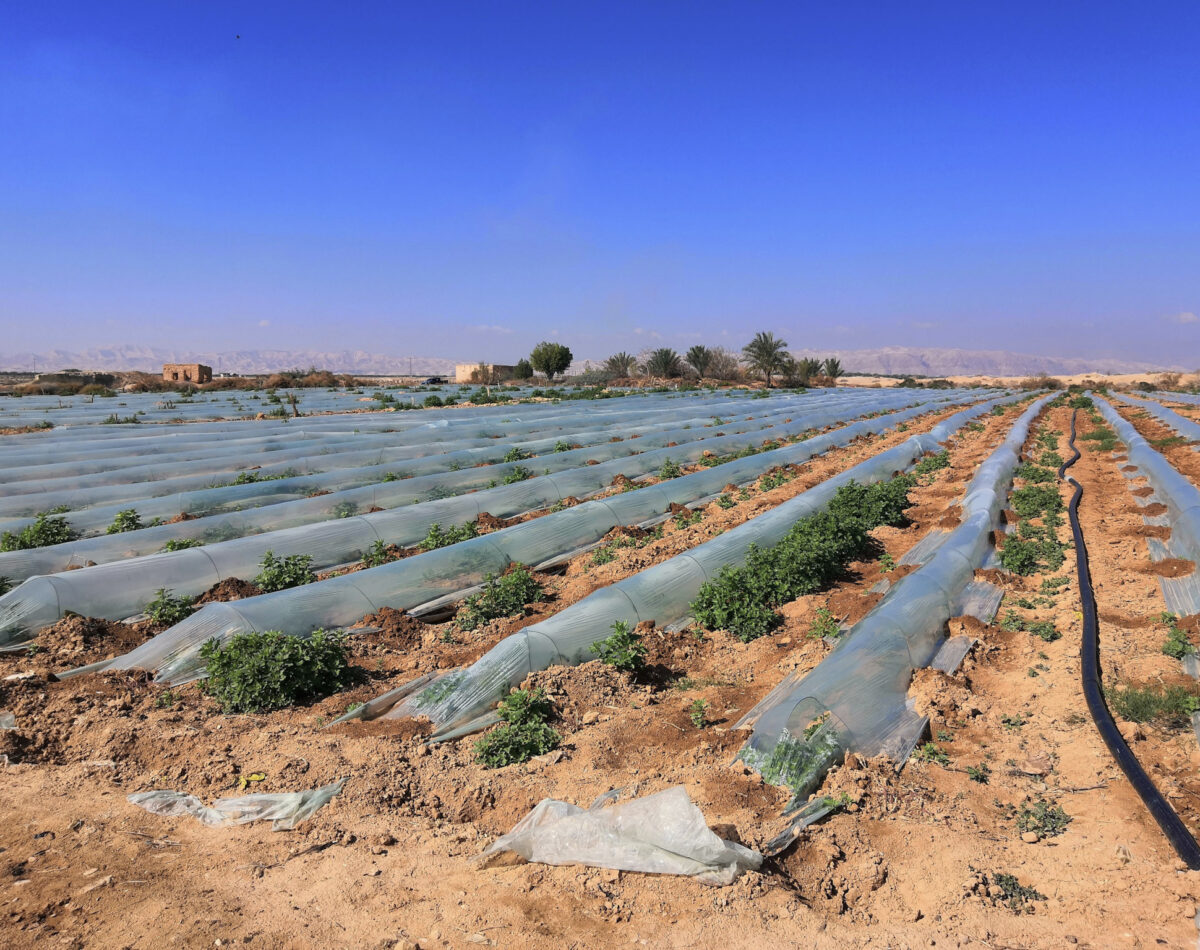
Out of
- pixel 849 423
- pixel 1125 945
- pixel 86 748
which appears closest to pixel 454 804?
pixel 86 748

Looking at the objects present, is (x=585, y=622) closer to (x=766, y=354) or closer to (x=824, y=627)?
(x=824, y=627)

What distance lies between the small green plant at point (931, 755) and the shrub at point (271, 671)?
3.95m

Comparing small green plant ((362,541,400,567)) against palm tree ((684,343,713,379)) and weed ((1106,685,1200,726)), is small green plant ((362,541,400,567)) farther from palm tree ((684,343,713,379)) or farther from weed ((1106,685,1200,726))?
palm tree ((684,343,713,379))

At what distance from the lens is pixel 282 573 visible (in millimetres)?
6984

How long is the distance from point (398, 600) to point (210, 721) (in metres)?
2.08

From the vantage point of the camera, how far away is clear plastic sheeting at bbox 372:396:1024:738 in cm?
471

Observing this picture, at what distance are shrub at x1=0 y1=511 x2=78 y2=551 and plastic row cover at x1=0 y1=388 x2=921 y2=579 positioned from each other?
579mm

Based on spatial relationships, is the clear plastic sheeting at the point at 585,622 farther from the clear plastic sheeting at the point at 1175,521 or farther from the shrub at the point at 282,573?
the clear plastic sheeting at the point at 1175,521

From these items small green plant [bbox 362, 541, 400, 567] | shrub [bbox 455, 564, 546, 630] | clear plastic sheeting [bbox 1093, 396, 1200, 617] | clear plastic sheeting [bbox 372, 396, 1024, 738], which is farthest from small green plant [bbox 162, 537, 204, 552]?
clear plastic sheeting [bbox 1093, 396, 1200, 617]

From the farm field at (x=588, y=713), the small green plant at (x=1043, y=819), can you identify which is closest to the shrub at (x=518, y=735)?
the farm field at (x=588, y=713)

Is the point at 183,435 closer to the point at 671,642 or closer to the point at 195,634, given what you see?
the point at 195,634

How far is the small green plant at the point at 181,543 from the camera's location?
762cm

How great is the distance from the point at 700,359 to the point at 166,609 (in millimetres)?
46637

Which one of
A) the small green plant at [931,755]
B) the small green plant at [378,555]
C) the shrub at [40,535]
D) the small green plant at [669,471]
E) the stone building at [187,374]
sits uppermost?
the stone building at [187,374]
